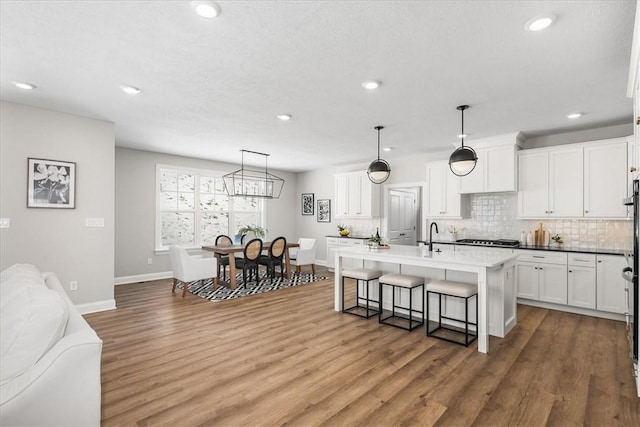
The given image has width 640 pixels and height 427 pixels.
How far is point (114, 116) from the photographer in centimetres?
430

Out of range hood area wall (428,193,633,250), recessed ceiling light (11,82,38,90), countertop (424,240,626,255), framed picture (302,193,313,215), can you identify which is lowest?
countertop (424,240,626,255)

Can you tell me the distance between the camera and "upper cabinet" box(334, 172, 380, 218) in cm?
741

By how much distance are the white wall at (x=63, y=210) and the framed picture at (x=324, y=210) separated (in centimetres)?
514

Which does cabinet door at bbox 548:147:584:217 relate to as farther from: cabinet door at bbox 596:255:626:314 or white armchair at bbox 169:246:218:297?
white armchair at bbox 169:246:218:297

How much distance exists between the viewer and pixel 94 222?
14.5 feet

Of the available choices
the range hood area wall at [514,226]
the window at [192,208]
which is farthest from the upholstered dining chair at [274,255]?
the range hood area wall at [514,226]

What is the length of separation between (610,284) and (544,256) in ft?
2.46

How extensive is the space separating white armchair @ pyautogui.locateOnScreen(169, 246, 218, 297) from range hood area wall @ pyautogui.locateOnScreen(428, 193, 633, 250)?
4.29m

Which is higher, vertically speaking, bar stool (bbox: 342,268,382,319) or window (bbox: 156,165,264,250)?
window (bbox: 156,165,264,250)

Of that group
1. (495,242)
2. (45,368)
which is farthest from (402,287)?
(45,368)

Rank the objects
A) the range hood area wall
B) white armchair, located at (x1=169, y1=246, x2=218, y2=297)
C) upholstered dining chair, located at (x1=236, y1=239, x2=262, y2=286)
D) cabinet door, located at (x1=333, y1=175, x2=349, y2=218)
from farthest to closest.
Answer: cabinet door, located at (x1=333, y1=175, x2=349, y2=218)
upholstered dining chair, located at (x1=236, y1=239, x2=262, y2=286)
white armchair, located at (x1=169, y1=246, x2=218, y2=297)
the range hood area wall

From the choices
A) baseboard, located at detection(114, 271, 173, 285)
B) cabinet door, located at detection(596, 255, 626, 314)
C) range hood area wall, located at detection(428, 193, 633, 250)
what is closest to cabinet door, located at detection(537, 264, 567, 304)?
cabinet door, located at detection(596, 255, 626, 314)

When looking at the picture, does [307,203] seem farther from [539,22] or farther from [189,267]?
[539,22]

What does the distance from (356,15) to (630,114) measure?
4.16m
